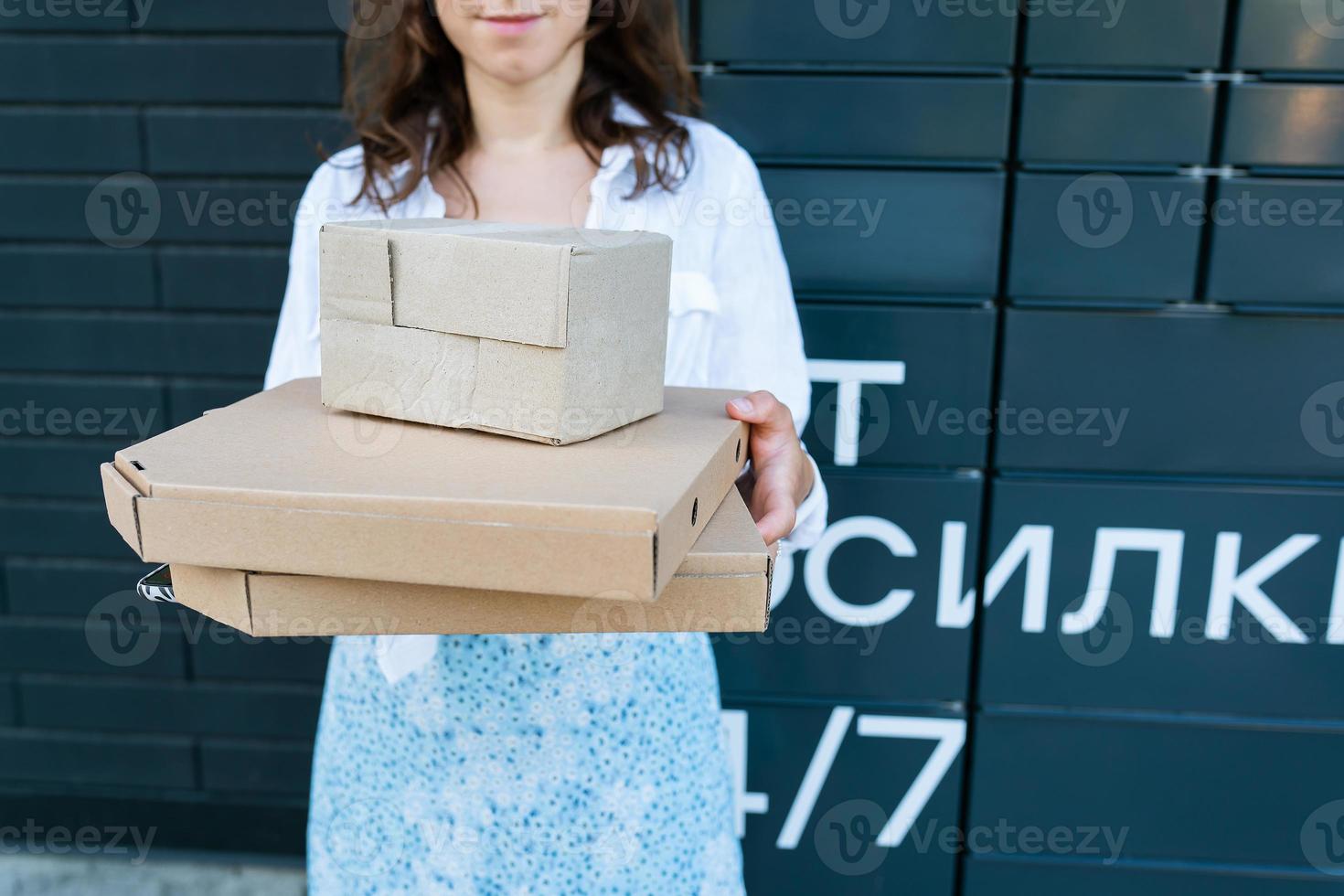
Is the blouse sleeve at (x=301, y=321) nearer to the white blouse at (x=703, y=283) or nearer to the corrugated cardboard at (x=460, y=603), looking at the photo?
the white blouse at (x=703, y=283)

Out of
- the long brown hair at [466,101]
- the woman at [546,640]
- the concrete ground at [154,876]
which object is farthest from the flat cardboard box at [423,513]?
the concrete ground at [154,876]

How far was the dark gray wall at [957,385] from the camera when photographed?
1.69 meters

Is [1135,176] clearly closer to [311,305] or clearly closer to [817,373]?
[817,373]

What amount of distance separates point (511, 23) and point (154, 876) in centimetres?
205

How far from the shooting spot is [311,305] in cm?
120

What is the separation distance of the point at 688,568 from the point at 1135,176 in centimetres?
133

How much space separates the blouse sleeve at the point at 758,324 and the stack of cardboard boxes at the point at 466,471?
0.30 meters

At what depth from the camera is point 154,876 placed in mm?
2205

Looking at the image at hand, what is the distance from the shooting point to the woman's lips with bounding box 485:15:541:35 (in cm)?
110

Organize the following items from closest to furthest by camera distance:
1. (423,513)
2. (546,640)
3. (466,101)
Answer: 1. (423,513)
2. (546,640)
3. (466,101)

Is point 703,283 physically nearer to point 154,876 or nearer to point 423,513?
point 423,513

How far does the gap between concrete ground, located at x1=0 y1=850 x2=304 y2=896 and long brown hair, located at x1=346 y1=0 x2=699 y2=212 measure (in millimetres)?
1658

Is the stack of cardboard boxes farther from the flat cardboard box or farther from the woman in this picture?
the woman

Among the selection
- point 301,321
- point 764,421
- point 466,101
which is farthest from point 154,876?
point 764,421
